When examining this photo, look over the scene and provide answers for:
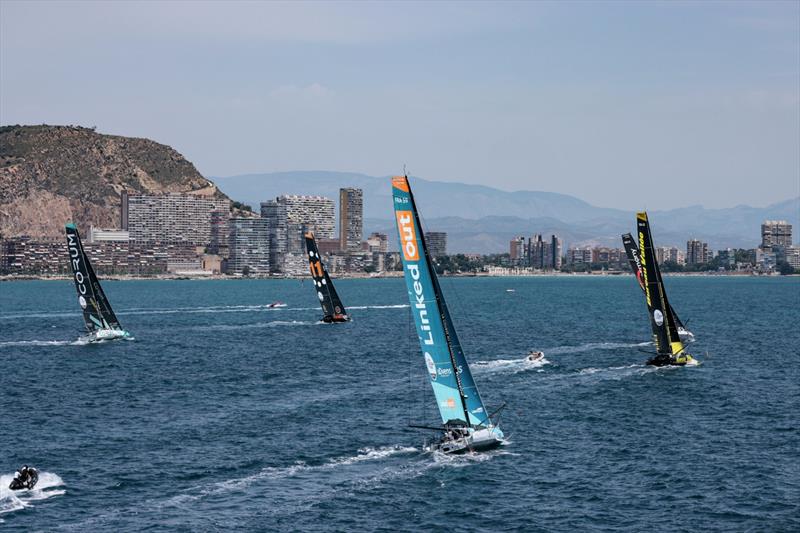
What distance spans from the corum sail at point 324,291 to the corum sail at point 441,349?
82902 mm

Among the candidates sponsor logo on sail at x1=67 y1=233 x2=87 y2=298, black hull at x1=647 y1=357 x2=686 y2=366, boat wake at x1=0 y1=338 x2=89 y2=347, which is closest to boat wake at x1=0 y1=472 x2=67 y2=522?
black hull at x1=647 y1=357 x2=686 y2=366

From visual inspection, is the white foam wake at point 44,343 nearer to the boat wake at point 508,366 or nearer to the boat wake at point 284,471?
the boat wake at point 508,366

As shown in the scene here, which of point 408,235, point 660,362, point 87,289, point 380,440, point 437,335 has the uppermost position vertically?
point 408,235

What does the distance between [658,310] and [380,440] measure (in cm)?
3605

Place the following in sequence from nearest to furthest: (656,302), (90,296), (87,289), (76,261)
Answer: (656,302), (87,289), (90,296), (76,261)

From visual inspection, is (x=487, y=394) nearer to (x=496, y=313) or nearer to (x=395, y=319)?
(x=395, y=319)

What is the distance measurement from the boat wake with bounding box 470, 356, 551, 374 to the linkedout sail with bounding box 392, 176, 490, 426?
31383mm

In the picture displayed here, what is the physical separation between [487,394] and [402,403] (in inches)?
263

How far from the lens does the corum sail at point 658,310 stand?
281 feet

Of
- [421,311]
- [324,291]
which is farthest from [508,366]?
[324,291]

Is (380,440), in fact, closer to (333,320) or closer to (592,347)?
(592,347)

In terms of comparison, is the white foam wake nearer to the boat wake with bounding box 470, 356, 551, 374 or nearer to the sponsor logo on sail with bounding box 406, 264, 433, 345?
the boat wake with bounding box 470, 356, 551, 374

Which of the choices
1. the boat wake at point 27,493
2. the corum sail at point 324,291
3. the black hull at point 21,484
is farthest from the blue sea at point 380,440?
the corum sail at point 324,291

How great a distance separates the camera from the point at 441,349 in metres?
53.3
